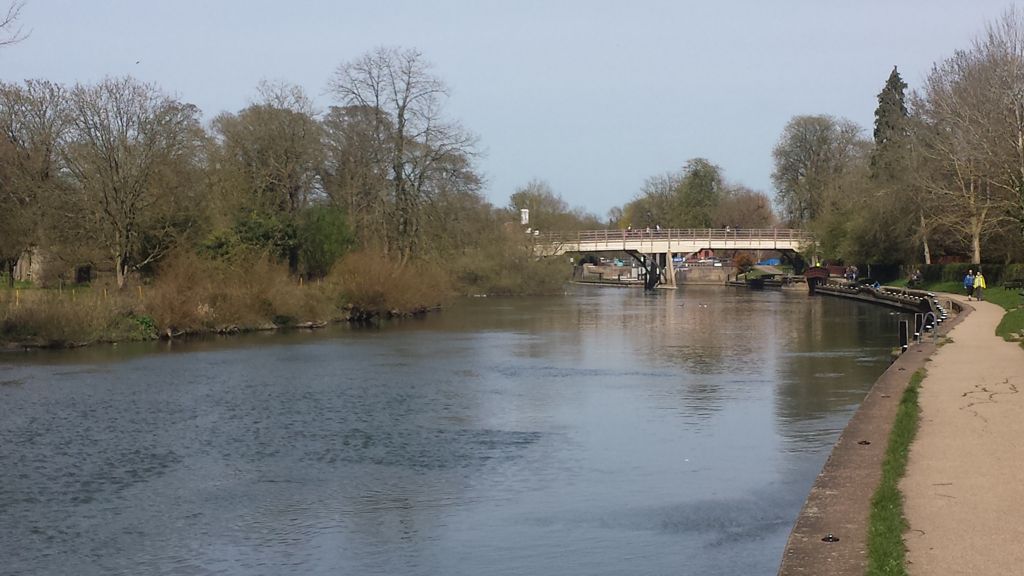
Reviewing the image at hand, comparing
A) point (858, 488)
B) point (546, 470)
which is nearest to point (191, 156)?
point (546, 470)

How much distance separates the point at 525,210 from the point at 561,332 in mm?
61920

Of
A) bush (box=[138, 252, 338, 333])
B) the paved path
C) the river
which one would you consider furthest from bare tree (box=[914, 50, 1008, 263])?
the paved path

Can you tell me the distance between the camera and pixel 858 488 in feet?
34.7

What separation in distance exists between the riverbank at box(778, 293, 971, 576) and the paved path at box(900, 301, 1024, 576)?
365 millimetres

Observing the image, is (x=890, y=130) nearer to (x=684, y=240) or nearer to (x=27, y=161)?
(x=684, y=240)

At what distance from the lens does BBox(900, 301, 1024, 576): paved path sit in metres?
8.03

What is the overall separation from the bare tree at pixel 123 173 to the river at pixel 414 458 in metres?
12.9

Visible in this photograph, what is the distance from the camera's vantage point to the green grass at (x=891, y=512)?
7879mm

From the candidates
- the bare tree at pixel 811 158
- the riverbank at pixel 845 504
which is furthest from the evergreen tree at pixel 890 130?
the riverbank at pixel 845 504

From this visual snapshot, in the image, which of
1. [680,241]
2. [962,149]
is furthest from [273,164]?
[680,241]

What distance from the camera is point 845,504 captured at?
10008 millimetres

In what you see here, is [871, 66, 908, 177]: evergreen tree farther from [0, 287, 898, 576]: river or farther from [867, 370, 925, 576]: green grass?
[867, 370, 925, 576]: green grass

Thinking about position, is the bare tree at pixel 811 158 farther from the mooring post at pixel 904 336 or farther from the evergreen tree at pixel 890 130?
the mooring post at pixel 904 336

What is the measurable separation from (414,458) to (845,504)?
301 inches
